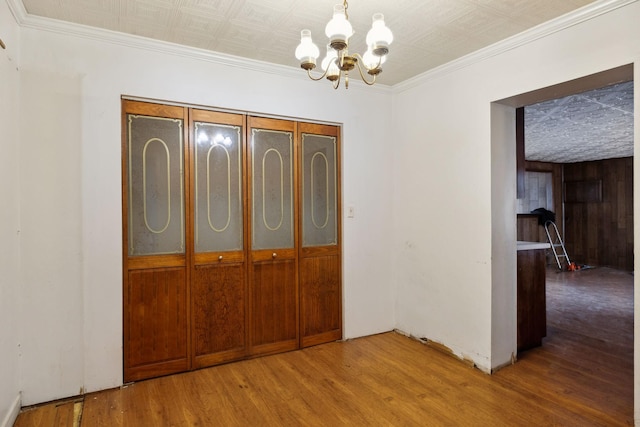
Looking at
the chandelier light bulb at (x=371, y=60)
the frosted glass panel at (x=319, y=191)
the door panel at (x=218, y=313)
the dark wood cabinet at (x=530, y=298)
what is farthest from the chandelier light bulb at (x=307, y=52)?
the dark wood cabinet at (x=530, y=298)

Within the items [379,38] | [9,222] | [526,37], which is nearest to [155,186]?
[9,222]

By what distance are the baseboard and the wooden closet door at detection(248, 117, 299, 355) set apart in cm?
160

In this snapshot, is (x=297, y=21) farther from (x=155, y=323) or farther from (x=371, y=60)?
(x=155, y=323)

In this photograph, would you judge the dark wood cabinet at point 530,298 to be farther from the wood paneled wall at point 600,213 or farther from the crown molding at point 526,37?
the wood paneled wall at point 600,213

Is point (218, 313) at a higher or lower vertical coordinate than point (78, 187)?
lower

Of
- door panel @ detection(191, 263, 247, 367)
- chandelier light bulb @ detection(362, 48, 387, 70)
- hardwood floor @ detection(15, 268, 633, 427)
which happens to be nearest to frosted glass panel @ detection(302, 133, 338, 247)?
door panel @ detection(191, 263, 247, 367)

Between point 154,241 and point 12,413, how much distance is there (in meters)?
1.32

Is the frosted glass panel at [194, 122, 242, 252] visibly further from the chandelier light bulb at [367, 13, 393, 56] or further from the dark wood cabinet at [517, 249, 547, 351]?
the dark wood cabinet at [517, 249, 547, 351]

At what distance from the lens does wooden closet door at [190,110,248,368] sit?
9.80ft

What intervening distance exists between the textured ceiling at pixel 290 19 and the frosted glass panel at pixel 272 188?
77cm

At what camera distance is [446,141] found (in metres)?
3.28

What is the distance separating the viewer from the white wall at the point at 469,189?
8.60ft

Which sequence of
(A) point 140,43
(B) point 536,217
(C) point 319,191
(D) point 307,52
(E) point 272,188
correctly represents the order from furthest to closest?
(B) point 536,217, (C) point 319,191, (E) point 272,188, (A) point 140,43, (D) point 307,52

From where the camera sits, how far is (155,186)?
112 inches
